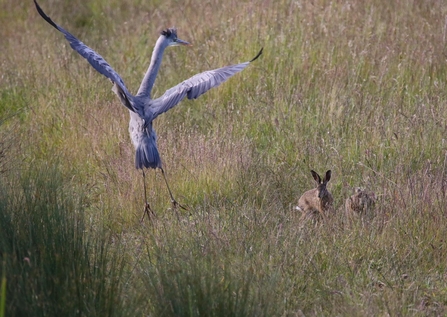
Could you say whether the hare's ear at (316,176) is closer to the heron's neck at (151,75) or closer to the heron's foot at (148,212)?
the heron's foot at (148,212)

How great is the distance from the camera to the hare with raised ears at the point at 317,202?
5.86m

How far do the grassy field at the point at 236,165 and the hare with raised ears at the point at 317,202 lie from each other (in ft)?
0.46

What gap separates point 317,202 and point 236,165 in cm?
93

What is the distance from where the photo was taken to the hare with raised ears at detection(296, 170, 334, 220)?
5.86 meters

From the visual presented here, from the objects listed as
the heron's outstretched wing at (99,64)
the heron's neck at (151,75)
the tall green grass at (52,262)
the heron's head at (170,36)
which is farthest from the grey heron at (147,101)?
the tall green grass at (52,262)

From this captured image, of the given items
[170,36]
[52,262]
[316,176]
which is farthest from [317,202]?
[52,262]

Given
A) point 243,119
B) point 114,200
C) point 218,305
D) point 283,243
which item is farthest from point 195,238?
point 243,119

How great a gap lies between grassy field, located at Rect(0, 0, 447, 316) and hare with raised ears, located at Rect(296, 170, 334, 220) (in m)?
0.14

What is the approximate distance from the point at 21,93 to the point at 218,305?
5.68 meters

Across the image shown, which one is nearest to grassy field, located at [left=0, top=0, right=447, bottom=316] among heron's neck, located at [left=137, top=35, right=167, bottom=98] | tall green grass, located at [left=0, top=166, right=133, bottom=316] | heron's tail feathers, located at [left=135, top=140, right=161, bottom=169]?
tall green grass, located at [left=0, top=166, right=133, bottom=316]

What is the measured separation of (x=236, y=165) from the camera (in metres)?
6.61

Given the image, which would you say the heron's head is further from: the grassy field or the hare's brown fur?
the hare's brown fur

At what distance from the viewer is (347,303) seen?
14.5ft

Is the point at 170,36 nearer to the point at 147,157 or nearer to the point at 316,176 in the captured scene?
the point at 147,157
